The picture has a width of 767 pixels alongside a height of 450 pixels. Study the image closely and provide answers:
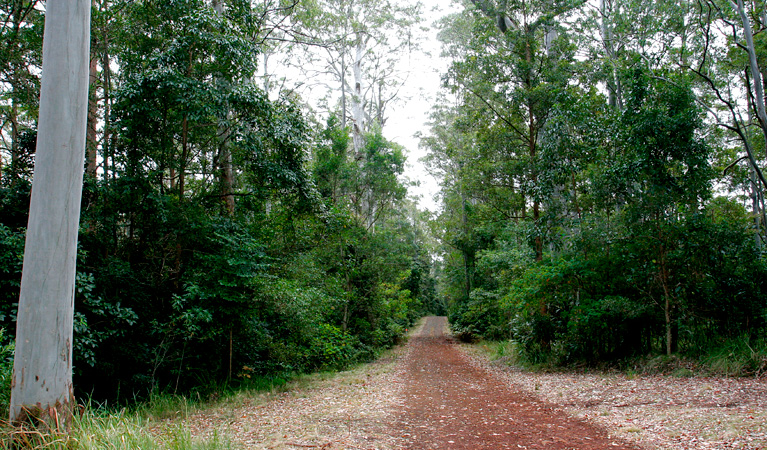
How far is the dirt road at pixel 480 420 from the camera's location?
A: 4.70 metres

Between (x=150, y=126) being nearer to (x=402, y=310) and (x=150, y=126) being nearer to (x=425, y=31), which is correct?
(x=402, y=310)

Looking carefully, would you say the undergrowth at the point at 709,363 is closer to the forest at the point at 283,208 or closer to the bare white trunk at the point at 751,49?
the forest at the point at 283,208

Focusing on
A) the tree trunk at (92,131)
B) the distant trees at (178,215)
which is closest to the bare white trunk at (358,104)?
the distant trees at (178,215)

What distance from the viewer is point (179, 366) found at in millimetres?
8016

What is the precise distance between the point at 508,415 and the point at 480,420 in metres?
0.51

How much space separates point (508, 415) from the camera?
606cm

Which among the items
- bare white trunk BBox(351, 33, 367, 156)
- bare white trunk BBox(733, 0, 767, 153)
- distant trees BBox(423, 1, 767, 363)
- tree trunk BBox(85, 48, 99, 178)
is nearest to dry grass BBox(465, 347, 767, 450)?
distant trees BBox(423, 1, 767, 363)

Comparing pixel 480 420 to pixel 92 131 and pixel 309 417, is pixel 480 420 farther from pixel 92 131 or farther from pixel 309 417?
pixel 92 131

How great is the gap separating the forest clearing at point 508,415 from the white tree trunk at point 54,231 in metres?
1.63

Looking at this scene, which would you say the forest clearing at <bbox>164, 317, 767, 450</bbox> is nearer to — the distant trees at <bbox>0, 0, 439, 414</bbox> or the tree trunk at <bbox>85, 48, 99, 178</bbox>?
the distant trees at <bbox>0, 0, 439, 414</bbox>

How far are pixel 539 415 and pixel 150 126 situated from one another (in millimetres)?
8761

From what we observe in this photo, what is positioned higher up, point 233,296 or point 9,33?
point 9,33

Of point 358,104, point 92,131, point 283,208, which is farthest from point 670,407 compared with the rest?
point 358,104

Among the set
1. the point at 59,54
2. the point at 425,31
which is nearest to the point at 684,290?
the point at 59,54
